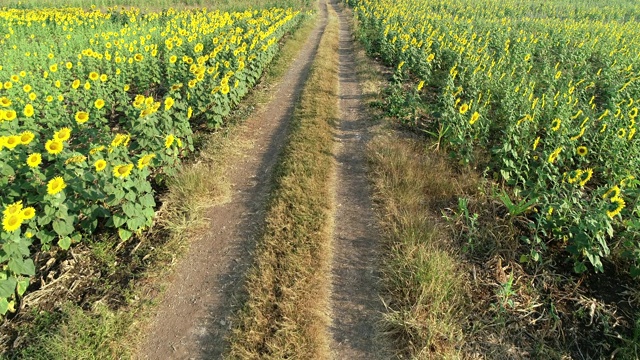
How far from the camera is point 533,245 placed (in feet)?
13.2

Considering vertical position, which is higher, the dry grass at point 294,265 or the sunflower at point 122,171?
the sunflower at point 122,171

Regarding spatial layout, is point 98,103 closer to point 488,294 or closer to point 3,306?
point 3,306

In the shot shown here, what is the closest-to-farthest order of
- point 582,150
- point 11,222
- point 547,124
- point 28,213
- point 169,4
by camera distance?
point 11,222 < point 28,213 < point 582,150 < point 547,124 < point 169,4

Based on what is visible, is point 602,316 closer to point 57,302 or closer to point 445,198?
point 445,198

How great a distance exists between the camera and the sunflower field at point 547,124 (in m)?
4.00

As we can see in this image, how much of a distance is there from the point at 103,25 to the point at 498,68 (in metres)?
16.8

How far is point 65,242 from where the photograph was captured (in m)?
3.99

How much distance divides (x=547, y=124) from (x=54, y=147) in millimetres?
7751

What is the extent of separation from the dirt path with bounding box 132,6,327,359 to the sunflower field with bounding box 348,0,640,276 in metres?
3.54

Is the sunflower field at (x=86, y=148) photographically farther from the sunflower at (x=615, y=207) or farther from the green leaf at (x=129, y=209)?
the sunflower at (x=615, y=207)

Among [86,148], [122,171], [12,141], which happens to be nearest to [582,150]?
[122,171]

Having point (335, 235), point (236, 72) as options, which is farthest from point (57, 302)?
point (236, 72)

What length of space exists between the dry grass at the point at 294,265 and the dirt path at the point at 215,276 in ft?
0.76

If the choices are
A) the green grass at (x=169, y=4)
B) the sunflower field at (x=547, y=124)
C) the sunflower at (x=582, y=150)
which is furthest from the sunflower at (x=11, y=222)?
the green grass at (x=169, y=4)
